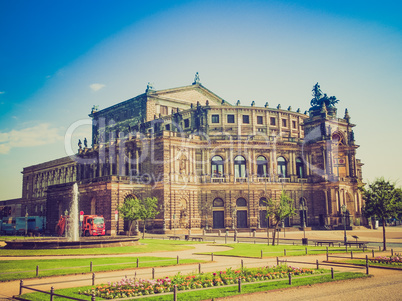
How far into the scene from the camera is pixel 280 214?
41.9 metres

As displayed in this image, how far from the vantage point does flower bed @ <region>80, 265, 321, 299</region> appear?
51.3 feet

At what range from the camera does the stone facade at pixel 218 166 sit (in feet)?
215

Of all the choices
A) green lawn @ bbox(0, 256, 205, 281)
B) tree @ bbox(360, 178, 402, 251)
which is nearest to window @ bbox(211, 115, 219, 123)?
tree @ bbox(360, 178, 402, 251)

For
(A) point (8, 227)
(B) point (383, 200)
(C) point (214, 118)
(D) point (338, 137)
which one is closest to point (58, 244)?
(B) point (383, 200)

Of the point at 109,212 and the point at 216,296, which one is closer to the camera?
the point at 216,296

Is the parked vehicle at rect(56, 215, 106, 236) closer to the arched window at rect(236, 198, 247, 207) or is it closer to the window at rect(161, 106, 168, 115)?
the arched window at rect(236, 198, 247, 207)

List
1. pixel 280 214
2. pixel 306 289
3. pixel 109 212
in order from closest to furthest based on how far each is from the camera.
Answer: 1. pixel 306 289
2. pixel 280 214
3. pixel 109 212

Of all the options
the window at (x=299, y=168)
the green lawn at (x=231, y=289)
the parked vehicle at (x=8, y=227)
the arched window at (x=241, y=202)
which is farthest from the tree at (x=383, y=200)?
the parked vehicle at (x=8, y=227)

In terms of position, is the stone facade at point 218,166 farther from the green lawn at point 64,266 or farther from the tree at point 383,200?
the green lawn at point 64,266

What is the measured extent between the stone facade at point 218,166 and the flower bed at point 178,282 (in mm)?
43535

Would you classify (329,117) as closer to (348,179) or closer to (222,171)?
(348,179)

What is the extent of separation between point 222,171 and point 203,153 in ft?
15.5

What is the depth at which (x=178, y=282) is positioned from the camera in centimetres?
1678

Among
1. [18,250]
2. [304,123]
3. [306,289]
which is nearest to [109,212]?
[18,250]
